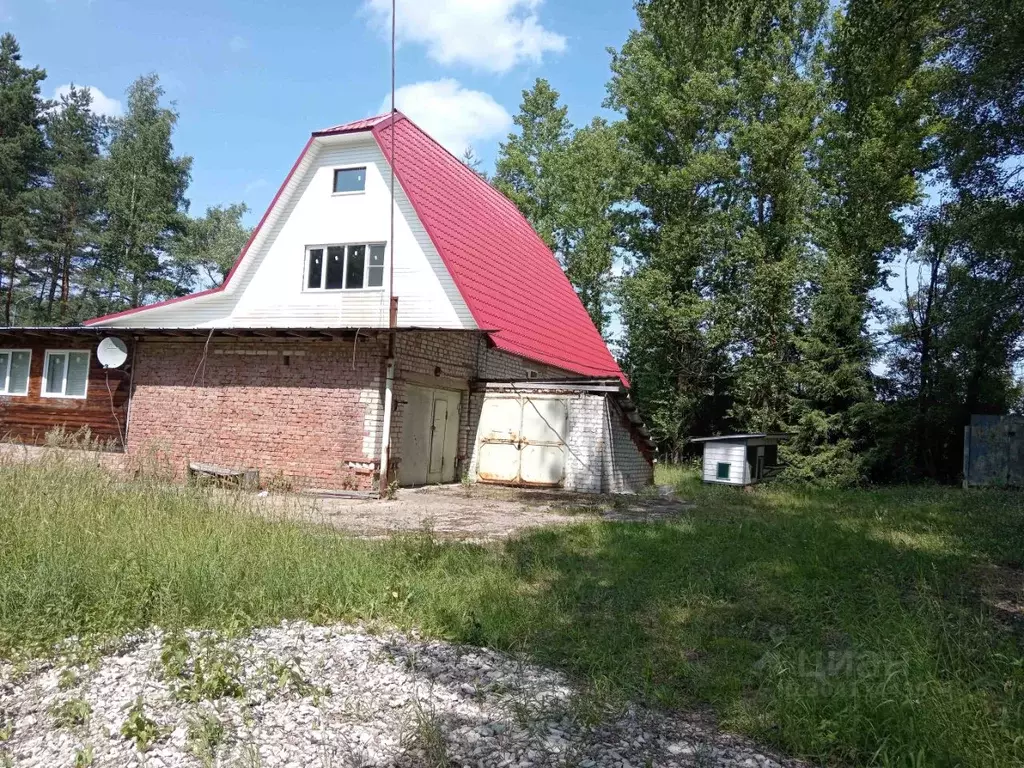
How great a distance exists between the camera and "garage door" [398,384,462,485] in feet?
46.8

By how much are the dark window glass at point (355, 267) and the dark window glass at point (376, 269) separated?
0.70ft

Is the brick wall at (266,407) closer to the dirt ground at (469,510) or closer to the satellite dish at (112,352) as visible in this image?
the satellite dish at (112,352)

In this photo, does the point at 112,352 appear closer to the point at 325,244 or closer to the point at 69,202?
the point at 325,244

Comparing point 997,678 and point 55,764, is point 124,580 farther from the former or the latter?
point 997,678

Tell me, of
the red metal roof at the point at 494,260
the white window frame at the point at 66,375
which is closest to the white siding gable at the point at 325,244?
the red metal roof at the point at 494,260

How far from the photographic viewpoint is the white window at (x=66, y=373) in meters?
16.1

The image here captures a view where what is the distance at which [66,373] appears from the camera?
53.6 feet

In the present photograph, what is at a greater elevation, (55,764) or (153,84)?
(153,84)

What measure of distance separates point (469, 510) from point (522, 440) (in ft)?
14.1

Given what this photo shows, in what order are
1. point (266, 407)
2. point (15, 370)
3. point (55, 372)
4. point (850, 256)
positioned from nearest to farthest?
point (266, 407) → point (55, 372) → point (15, 370) → point (850, 256)

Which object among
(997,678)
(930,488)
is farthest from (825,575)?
(930,488)

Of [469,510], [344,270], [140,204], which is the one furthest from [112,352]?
[140,204]

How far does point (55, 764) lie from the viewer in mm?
3293

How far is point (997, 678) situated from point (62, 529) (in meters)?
7.00
